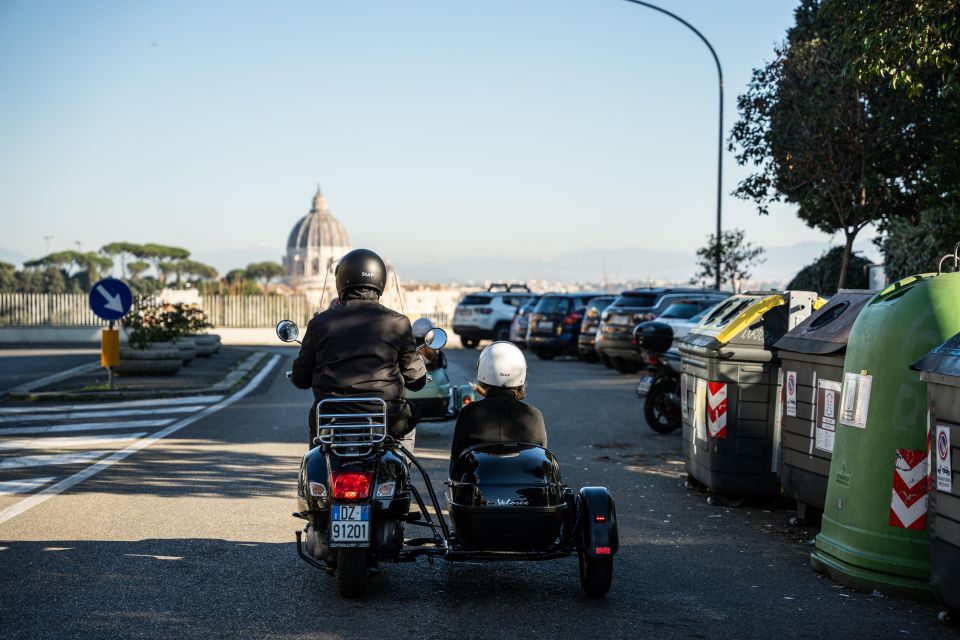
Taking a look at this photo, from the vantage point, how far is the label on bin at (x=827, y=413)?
24.7ft

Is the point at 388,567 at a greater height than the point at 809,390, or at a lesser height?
lesser

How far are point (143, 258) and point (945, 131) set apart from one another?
14154cm

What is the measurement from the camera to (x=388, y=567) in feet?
21.3

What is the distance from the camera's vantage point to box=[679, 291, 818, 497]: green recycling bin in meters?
8.63

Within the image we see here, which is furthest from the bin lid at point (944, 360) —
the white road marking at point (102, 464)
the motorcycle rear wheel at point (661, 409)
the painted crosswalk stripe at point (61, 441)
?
the painted crosswalk stripe at point (61, 441)

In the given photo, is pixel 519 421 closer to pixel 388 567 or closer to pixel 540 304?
pixel 388 567

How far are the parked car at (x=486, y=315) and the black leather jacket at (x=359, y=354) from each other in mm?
30677

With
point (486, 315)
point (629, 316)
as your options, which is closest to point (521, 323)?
point (486, 315)

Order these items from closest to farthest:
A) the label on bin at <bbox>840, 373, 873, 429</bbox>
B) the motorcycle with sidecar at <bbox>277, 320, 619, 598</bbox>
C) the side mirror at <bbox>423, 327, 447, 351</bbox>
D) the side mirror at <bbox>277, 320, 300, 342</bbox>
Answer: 1. the motorcycle with sidecar at <bbox>277, 320, 619, 598</bbox>
2. the side mirror at <bbox>423, 327, 447, 351</bbox>
3. the side mirror at <bbox>277, 320, 300, 342</bbox>
4. the label on bin at <bbox>840, 373, 873, 429</bbox>

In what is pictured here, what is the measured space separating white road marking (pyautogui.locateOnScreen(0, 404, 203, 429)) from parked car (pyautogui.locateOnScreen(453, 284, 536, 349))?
21.3m

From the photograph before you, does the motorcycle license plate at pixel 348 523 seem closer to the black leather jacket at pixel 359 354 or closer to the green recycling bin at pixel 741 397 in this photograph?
the black leather jacket at pixel 359 354

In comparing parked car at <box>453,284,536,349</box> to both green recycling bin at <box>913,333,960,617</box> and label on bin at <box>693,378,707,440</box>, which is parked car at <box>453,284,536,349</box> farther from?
green recycling bin at <box>913,333,960,617</box>

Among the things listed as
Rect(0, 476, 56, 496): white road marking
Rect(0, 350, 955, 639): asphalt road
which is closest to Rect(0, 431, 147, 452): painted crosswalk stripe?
Rect(0, 476, 56, 496): white road marking

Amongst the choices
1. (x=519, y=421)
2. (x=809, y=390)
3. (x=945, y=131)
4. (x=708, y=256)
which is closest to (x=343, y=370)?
(x=519, y=421)
